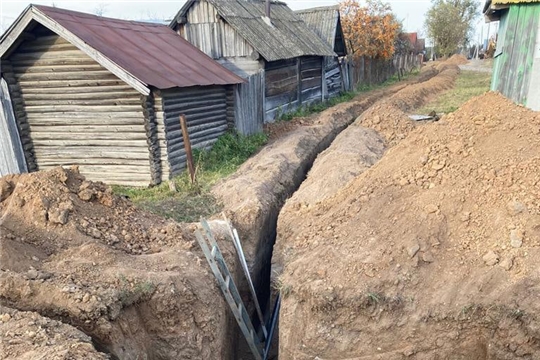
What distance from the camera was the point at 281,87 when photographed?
15180 millimetres

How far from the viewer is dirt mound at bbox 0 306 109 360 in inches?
113

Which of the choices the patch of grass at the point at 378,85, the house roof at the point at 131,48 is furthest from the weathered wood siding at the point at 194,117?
the patch of grass at the point at 378,85

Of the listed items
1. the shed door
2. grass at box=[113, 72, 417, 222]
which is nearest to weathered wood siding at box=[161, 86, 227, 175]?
grass at box=[113, 72, 417, 222]

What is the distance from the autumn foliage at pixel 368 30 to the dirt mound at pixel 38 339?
25.6 metres

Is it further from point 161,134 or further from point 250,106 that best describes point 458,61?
point 161,134

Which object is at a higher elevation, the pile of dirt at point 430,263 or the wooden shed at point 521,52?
the wooden shed at point 521,52

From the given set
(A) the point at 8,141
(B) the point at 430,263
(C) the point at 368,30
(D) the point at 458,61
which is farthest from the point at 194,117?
(D) the point at 458,61

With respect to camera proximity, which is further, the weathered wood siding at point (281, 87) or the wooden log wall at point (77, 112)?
the weathered wood siding at point (281, 87)

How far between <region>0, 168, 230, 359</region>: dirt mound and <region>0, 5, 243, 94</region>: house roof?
3.45m

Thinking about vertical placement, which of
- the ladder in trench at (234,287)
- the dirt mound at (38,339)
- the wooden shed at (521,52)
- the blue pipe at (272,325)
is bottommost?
the blue pipe at (272,325)

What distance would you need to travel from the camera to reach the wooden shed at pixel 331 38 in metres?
20.6

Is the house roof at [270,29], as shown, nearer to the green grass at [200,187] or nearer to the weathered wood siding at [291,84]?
the weathered wood siding at [291,84]

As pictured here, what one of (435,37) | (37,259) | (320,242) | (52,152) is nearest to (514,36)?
(320,242)

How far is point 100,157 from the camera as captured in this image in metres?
9.48
